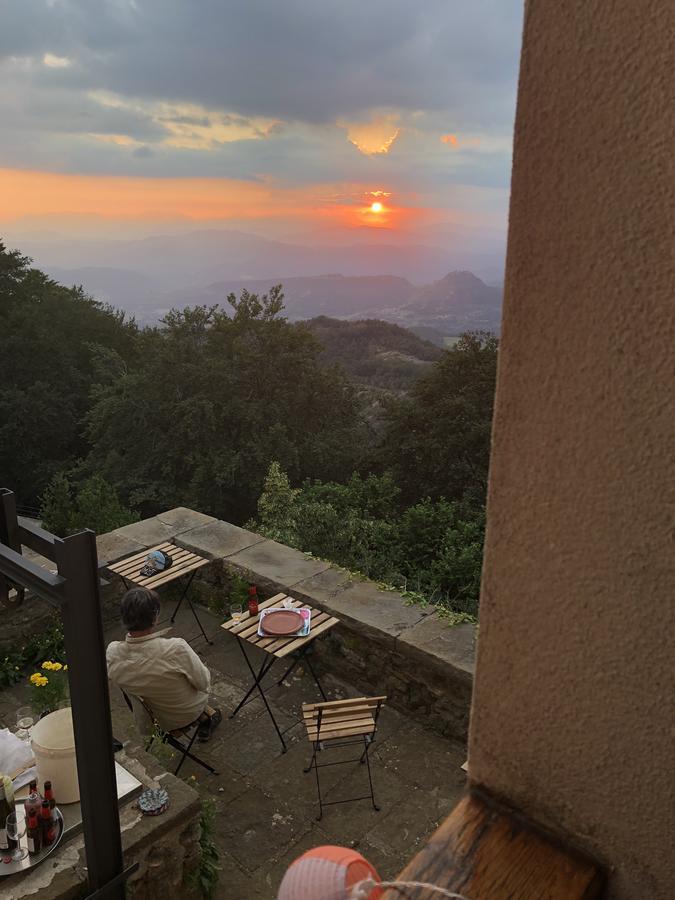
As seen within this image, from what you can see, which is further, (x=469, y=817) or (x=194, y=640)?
(x=194, y=640)

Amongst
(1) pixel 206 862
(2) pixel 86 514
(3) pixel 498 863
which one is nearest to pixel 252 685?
(1) pixel 206 862

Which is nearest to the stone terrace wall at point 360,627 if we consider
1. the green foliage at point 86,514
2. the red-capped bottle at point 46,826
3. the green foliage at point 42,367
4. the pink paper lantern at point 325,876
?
the red-capped bottle at point 46,826

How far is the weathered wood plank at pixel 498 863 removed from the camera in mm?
856

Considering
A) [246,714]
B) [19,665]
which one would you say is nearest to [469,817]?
[246,714]

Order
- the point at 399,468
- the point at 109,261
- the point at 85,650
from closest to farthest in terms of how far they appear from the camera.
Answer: the point at 85,650 < the point at 399,468 < the point at 109,261

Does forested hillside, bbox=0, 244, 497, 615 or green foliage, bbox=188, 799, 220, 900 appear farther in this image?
forested hillside, bbox=0, 244, 497, 615

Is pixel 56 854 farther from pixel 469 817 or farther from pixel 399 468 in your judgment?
pixel 399 468

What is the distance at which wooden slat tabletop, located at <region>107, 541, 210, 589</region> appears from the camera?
16.6ft

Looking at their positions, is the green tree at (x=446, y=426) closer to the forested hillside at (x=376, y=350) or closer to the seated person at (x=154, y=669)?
the forested hillside at (x=376, y=350)

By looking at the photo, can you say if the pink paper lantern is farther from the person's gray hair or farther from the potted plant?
the potted plant

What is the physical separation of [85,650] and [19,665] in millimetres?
3248

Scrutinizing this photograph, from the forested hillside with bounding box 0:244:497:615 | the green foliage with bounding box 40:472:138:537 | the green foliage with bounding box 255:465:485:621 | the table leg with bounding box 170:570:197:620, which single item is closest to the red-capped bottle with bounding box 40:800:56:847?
the table leg with bounding box 170:570:197:620

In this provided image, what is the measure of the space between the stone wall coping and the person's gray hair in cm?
145

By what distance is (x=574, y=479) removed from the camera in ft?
2.37
